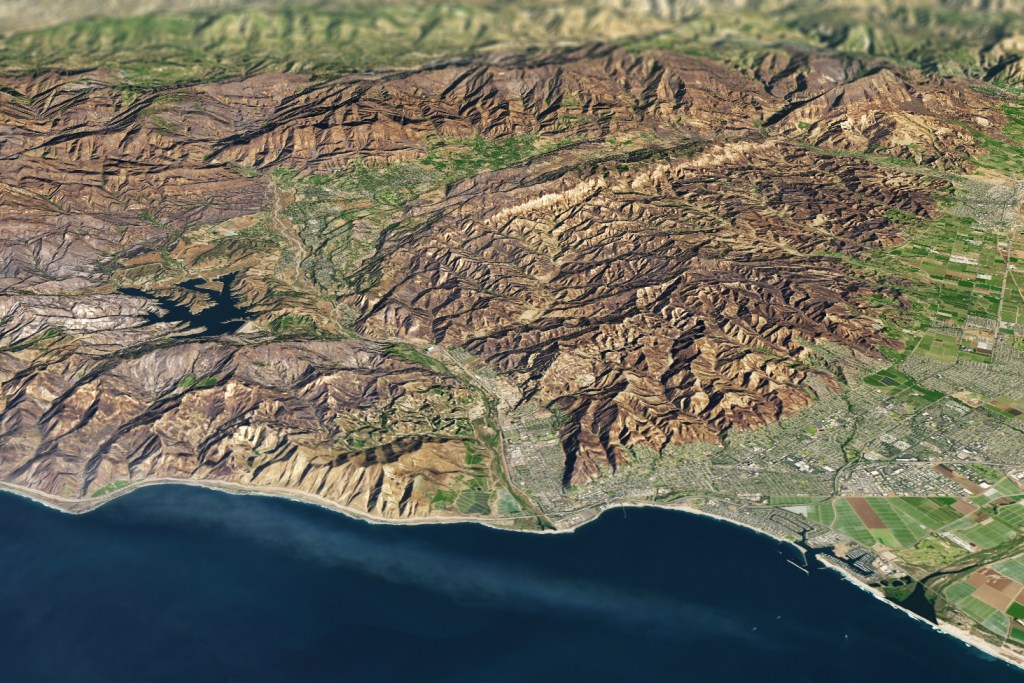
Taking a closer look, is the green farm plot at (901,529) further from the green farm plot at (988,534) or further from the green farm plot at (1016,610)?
the green farm plot at (1016,610)

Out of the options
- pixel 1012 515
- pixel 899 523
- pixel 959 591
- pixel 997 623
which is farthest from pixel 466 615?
pixel 1012 515

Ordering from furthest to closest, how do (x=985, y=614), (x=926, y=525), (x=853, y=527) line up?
(x=853, y=527) < (x=926, y=525) < (x=985, y=614)

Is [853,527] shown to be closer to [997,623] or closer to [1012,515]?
[997,623]

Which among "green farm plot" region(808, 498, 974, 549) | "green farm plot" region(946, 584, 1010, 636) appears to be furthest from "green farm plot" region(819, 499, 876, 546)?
"green farm plot" region(946, 584, 1010, 636)

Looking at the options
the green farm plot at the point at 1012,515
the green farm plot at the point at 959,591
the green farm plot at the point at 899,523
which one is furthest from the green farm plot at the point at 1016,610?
the green farm plot at the point at 1012,515

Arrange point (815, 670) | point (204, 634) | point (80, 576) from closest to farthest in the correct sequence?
point (815, 670) → point (204, 634) → point (80, 576)

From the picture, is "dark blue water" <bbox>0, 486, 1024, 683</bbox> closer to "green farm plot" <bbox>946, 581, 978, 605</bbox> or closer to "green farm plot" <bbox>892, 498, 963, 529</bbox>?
"green farm plot" <bbox>946, 581, 978, 605</bbox>

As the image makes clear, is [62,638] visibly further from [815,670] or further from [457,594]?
[815,670]

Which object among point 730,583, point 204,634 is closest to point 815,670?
point 730,583
